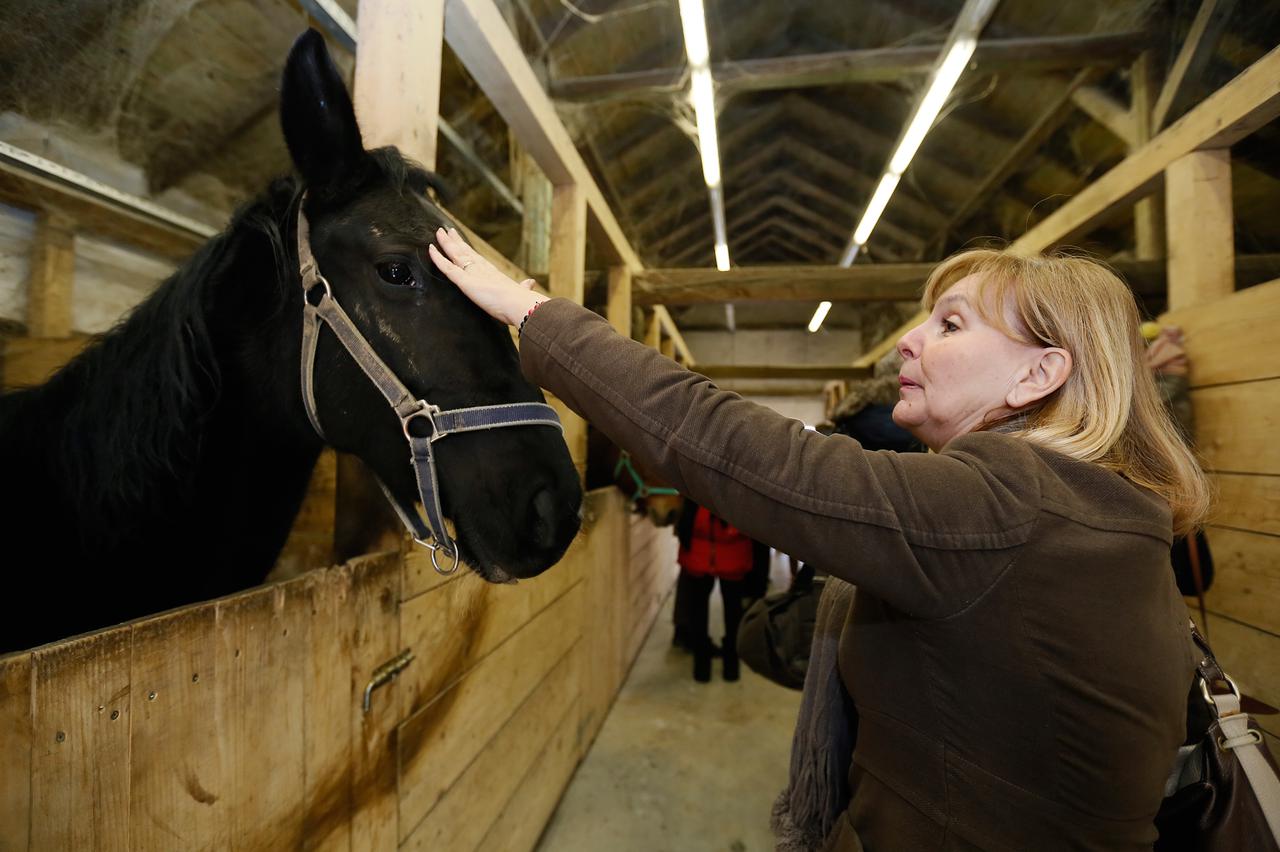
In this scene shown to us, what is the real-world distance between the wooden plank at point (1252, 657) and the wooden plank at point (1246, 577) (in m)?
0.04

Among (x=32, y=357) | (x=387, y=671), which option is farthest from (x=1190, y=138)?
(x=32, y=357)

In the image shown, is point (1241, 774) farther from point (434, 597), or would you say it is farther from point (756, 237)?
point (756, 237)

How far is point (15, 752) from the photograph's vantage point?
56cm

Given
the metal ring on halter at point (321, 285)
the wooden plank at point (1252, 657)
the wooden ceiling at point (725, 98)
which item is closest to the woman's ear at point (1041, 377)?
the wooden ceiling at point (725, 98)

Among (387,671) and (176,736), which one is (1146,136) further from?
(176,736)

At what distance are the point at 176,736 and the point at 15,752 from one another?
22cm

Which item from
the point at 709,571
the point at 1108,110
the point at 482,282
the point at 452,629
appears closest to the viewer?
the point at 482,282

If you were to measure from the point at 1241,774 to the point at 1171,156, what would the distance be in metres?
2.76

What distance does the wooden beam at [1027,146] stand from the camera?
13.1 feet

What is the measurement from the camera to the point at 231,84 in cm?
281

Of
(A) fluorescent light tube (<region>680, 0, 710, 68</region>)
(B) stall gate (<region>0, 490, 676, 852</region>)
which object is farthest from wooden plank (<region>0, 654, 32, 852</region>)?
(A) fluorescent light tube (<region>680, 0, 710, 68</region>)

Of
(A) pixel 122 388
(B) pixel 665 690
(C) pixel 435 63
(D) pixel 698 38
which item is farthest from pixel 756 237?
(A) pixel 122 388

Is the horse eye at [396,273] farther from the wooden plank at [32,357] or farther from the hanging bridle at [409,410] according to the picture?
the wooden plank at [32,357]

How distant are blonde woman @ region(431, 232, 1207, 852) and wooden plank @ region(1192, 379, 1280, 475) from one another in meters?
1.62
